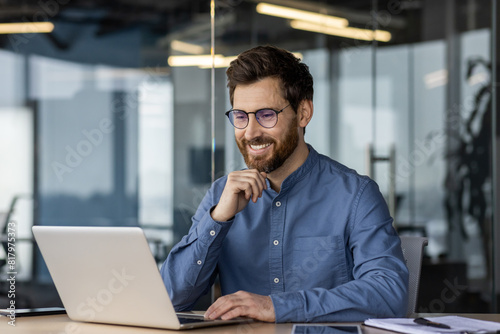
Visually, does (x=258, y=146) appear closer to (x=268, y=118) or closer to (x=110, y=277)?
(x=268, y=118)

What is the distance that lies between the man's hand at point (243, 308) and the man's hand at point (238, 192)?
29 centimetres

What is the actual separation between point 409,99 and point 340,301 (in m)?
2.83

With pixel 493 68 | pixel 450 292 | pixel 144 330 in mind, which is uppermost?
pixel 493 68

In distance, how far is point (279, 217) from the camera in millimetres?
2037

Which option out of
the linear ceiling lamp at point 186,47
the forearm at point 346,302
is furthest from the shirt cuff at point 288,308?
the linear ceiling lamp at point 186,47

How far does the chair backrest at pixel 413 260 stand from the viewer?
2014 mm

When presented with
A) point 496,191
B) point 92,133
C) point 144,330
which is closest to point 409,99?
point 496,191

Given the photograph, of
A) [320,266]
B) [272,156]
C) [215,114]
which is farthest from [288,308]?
[215,114]

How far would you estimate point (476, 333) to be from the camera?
1.42 metres

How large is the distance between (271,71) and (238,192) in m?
0.42

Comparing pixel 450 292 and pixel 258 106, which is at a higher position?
pixel 258 106

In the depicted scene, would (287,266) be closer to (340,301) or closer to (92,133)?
(340,301)

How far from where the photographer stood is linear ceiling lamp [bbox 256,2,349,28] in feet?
14.3

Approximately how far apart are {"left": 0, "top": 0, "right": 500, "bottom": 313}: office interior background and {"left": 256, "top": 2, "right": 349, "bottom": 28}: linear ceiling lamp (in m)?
0.02
